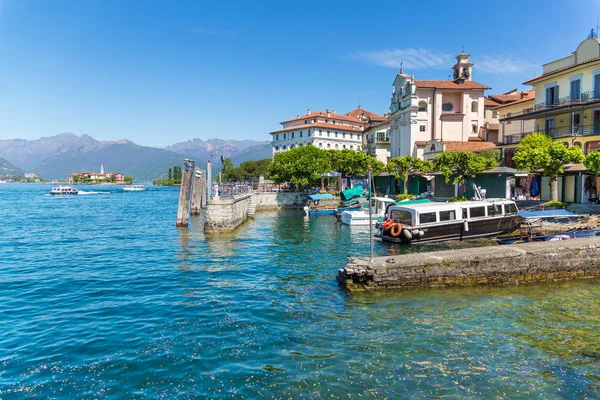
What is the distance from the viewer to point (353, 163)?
65750 millimetres

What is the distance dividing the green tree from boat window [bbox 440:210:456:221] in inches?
1309

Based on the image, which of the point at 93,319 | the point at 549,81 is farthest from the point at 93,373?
the point at 549,81

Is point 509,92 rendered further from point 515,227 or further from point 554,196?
point 515,227

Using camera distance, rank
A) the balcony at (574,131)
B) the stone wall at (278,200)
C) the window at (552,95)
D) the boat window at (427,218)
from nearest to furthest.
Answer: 1. the boat window at (427,218)
2. the balcony at (574,131)
3. the window at (552,95)
4. the stone wall at (278,200)

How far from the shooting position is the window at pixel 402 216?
90.5ft

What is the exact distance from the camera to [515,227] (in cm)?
2911

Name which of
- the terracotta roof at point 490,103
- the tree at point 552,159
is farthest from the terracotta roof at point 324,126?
the tree at point 552,159

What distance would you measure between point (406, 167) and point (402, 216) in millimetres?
26872

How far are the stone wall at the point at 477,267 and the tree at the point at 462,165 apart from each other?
2481cm

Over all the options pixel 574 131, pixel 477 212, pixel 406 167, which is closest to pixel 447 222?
pixel 477 212

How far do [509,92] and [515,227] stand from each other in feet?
208

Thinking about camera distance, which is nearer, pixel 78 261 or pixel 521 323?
pixel 521 323

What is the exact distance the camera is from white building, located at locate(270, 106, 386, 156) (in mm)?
102812

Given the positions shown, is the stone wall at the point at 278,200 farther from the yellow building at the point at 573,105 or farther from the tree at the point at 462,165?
the yellow building at the point at 573,105
